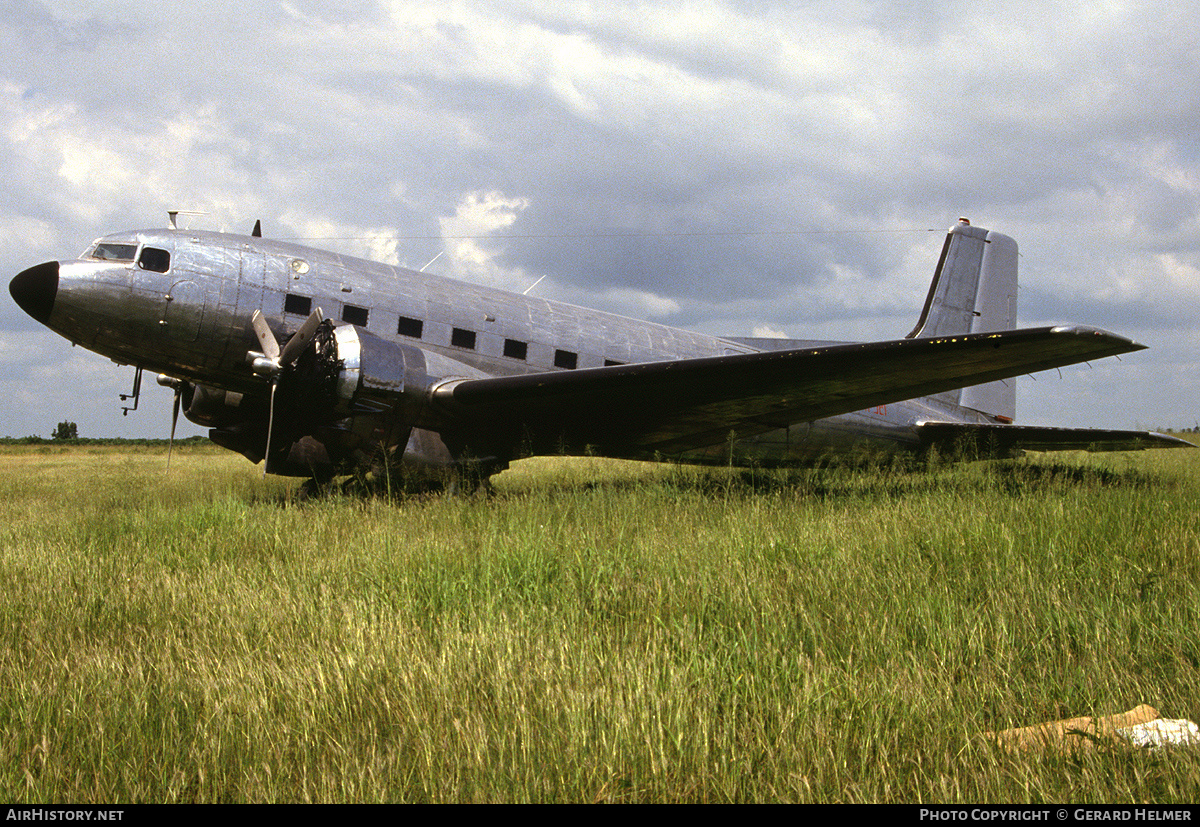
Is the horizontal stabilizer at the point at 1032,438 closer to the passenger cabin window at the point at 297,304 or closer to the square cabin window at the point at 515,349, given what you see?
the square cabin window at the point at 515,349

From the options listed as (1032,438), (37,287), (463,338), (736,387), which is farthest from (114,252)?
(1032,438)

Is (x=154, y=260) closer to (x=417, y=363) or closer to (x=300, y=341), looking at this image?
(x=300, y=341)

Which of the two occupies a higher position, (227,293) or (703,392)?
(227,293)

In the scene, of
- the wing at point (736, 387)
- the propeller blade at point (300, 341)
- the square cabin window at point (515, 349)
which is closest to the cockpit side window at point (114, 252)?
the propeller blade at point (300, 341)

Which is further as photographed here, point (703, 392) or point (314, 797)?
point (703, 392)

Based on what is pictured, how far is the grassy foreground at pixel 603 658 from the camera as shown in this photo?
2.51m

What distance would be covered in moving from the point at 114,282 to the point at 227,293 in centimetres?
126

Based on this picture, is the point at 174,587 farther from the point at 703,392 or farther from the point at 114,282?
the point at 703,392

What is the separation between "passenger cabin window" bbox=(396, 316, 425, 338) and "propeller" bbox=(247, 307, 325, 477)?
1.55m

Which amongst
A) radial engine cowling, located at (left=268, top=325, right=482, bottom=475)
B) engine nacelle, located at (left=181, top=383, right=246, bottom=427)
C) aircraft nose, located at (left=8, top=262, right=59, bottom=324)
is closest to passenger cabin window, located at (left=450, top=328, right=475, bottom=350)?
radial engine cowling, located at (left=268, top=325, right=482, bottom=475)

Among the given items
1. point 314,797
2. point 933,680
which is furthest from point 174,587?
point 933,680

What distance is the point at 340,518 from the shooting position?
25.6 ft

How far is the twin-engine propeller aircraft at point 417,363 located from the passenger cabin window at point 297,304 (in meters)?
0.02

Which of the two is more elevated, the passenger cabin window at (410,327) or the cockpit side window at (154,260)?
the cockpit side window at (154,260)
